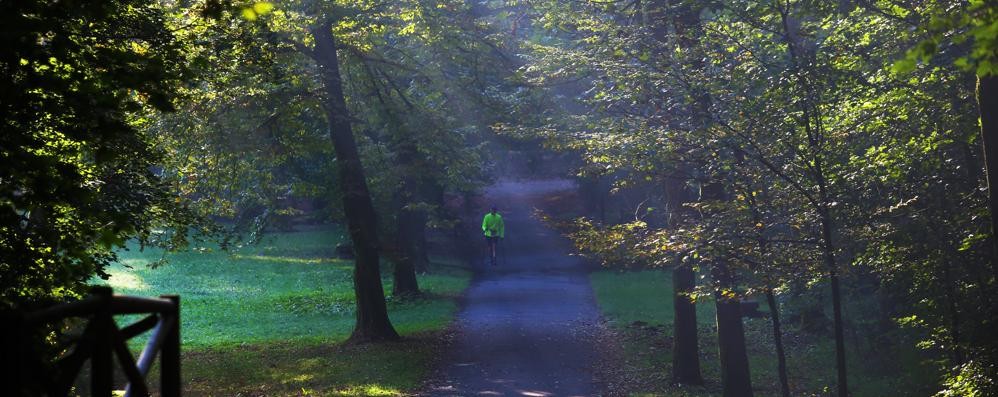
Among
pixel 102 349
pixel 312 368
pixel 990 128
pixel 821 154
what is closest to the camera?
pixel 102 349

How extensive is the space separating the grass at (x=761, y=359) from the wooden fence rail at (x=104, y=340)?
1007 centimetres

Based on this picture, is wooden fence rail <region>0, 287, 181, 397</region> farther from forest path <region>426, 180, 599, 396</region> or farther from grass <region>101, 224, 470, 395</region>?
forest path <region>426, 180, 599, 396</region>

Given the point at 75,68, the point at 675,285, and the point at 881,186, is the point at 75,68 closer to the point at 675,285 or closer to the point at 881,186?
the point at 881,186

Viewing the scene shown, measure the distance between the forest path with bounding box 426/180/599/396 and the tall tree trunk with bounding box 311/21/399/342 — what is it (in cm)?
179

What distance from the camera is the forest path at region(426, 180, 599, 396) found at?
14.7m

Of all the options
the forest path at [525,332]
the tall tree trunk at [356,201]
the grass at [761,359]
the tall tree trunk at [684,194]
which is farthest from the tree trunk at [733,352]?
the tall tree trunk at [356,201]

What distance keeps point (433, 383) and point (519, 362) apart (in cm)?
194

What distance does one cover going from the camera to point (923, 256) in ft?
36.9

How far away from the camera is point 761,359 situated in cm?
1878

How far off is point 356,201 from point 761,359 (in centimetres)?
863

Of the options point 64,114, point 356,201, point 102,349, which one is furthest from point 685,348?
point 102,349

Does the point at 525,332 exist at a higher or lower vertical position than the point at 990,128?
lower

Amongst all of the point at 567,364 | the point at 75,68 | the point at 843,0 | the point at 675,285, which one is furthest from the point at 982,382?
the point at 75,68

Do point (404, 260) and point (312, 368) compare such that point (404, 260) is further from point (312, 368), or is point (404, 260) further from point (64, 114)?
point (64, 114)
